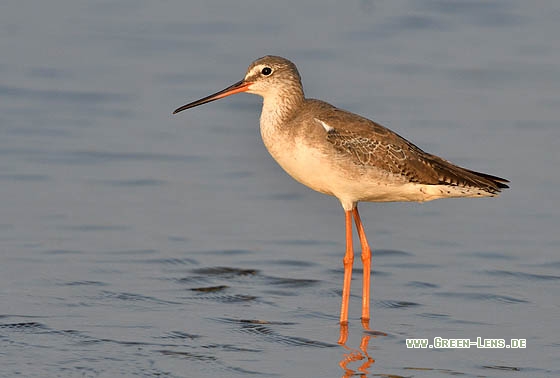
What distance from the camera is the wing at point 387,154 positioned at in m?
12.2

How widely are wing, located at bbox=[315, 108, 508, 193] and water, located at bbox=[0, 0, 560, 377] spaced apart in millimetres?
1098

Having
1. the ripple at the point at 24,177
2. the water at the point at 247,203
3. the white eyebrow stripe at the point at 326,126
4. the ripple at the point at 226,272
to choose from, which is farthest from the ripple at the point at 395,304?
the ripple at the point at 24,177

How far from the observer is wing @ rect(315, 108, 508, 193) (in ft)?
40.1

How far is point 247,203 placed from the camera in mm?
15008

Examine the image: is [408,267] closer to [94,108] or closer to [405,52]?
[94,108]

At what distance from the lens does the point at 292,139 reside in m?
12.1

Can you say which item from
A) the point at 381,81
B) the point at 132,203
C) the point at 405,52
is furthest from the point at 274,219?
the point at 405,52

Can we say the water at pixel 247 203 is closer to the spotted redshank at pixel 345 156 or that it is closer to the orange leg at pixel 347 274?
the orange leg at pixel 347 274

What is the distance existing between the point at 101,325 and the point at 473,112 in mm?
8696

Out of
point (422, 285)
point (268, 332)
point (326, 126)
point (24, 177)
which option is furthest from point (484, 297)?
point (24, 177)

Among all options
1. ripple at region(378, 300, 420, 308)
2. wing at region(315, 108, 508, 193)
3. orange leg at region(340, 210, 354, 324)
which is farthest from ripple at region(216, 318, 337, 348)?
wing at region(315, 108, 508, 193)

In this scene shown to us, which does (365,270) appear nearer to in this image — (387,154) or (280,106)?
(387,154)

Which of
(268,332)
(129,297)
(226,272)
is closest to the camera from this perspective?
(268,332)

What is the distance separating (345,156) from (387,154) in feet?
1.66
